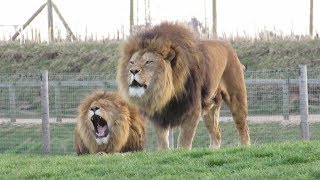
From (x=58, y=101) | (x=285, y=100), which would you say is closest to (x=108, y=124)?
(x=285, y=100)

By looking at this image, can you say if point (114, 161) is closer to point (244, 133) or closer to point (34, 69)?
point (244, 133)

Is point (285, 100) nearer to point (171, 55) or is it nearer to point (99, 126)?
point (99, 126)

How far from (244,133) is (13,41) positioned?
25801mm

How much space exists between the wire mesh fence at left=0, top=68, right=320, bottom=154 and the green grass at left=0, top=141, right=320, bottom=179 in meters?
6.93

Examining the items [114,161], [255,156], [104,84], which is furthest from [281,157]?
[104,84]

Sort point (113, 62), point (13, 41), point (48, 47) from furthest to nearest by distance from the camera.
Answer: point (13, 41), point (48, 47), point (113, 62)

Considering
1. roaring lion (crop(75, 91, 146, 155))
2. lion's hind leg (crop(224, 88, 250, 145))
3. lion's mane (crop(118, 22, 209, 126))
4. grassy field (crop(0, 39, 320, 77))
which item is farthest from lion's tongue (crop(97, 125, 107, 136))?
grassy field (crop(0, 39, 320, 77))

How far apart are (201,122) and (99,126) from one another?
7.05m

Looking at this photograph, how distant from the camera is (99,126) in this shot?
12391mm

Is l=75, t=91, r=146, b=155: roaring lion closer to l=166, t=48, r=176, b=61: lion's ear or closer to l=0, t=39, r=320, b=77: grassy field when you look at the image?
l=166, t=48, r=176, b=61: lion's ear

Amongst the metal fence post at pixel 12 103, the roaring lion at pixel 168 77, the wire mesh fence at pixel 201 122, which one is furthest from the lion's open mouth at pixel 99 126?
the metal fence post at pixel 12 103

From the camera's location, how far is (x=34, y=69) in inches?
1309

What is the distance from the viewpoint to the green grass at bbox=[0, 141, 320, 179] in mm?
8477

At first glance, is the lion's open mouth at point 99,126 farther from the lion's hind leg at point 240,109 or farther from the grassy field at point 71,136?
the grassy field at point 71,136
